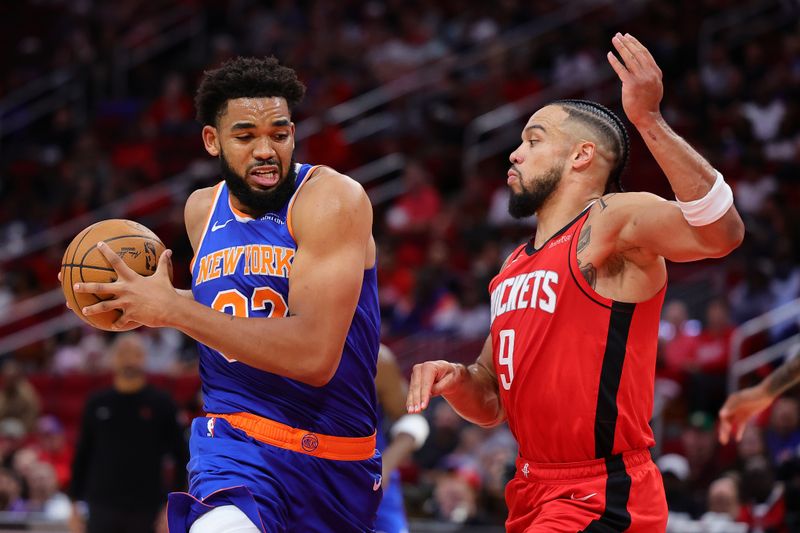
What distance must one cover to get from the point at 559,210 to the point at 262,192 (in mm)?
1209

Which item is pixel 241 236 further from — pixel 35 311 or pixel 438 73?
pixel 438 73

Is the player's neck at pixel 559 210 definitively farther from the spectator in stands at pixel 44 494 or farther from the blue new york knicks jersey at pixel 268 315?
the spectator in stands at pixel 44 494

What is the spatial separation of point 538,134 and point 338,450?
1540 millimetres

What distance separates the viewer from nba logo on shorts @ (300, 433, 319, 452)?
4574 mm

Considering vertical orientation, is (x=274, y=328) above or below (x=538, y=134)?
below

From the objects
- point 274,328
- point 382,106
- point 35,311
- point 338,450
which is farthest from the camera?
point 382,106

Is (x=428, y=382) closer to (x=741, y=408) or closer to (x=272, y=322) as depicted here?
(x=272, y=322)

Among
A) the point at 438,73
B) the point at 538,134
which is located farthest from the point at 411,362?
the point at 538,134

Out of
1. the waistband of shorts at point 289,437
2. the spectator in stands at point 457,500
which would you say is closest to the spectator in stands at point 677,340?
the spectator in stands at point 457,500

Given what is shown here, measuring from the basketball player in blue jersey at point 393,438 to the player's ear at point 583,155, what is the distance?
2219 millimetres

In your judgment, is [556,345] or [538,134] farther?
[538,134]

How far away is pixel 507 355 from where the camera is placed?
469cm

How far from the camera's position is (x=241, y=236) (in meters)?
4.75

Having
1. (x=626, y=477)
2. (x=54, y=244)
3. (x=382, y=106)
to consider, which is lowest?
(x=626, y=477)
